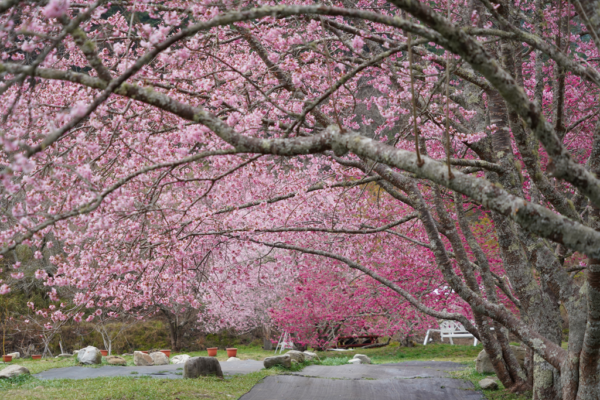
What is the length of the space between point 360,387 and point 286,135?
6.85 metres

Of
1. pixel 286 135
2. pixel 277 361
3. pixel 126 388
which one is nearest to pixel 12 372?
pixel 126 388

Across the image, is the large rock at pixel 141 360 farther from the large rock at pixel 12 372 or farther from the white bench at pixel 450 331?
the white bench at pixel 450 331

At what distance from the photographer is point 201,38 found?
5.36 m

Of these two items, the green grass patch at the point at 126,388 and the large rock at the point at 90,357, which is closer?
the green grass patch at the point at 126,388

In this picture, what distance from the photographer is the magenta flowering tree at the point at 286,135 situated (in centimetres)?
266

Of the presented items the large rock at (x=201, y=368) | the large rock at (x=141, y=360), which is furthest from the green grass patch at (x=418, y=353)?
the large rock at (x=201, y=368)

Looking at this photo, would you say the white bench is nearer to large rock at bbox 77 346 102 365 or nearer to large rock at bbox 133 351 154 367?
large rock at bbox 133 351 154 367

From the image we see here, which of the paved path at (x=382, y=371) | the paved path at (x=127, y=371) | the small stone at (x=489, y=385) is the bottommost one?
the paved path at (x=127, y=371)

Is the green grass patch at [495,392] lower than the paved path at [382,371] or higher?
higher

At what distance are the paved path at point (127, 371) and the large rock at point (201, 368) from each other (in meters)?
0.67

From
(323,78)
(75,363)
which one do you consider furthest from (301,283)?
(323,78)

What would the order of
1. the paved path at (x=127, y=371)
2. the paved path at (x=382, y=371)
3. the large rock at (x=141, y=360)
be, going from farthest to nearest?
the large rock at (x=141, y=360) < the paved path at (x=127, y=371) < the paved path at (x=382, y=371)

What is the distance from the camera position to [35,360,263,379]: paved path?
11141 millimetres

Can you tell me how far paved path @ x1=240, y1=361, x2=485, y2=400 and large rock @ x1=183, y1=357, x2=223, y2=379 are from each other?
1.18 metres
